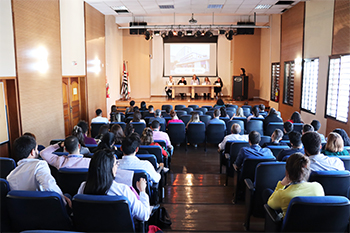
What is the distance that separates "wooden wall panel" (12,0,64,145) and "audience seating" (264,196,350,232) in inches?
221

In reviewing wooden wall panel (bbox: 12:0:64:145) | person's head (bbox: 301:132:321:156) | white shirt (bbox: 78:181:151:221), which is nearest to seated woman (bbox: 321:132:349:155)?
person's head (bbox: 301:132:321:156)

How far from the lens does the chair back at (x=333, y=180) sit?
293 centimetres

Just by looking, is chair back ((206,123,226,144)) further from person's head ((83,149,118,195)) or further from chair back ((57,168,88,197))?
person's head ((83,149,118,195))

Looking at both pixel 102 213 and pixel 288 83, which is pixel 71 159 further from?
pixel 288 83

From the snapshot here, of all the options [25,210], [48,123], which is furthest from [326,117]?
[25,210]

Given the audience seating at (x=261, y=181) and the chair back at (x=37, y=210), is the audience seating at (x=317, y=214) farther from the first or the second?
the chair back at (x=37, y=210)

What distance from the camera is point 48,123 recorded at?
7398mm

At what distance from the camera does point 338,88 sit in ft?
25.3

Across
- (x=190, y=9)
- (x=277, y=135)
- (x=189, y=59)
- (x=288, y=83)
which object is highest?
(x=190, y=9)

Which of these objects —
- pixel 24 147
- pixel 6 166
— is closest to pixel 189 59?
pixel 6 166

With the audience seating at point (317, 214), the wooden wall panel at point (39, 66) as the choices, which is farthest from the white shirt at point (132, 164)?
the wooden wall panel at point (39, 66)

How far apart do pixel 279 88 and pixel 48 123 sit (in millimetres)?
9242

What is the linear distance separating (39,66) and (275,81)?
991 cm

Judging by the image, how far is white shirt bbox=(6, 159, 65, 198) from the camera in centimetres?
264
